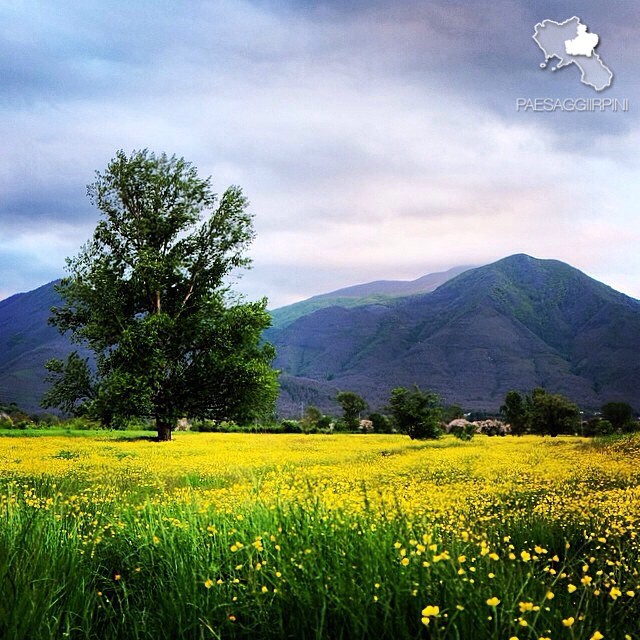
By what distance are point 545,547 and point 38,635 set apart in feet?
17.7

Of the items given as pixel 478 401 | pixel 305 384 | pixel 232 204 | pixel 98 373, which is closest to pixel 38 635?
pixel 98 373

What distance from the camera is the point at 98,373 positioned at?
2881cm

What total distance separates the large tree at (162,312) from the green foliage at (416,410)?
620 centimetres

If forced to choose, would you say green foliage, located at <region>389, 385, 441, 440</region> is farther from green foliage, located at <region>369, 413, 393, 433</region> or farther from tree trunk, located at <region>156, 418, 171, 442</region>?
green foliage, located at <region>369, 413, 393, 433</region>

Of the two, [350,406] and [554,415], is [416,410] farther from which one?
[350,406]

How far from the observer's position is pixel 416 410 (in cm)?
3041

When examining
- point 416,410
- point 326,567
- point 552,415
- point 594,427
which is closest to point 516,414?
point 552,415

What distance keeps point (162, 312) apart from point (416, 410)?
13318 mm

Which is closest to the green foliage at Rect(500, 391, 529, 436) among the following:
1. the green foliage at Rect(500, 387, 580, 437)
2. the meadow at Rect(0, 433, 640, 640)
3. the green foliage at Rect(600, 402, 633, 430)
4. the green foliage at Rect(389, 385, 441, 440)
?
the green foliage at Rect(500, 387, 580, 437)

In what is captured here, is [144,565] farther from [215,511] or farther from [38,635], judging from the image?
[38,635]

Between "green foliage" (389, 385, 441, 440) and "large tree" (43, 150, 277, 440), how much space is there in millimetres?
6200

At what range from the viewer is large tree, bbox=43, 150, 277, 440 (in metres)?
27.2

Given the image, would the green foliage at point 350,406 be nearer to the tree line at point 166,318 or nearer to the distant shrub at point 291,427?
the distant shrub at point 291,427

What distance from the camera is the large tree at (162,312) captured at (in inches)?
1071
